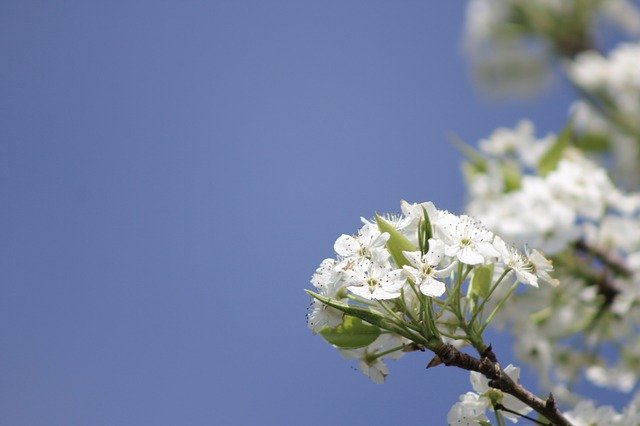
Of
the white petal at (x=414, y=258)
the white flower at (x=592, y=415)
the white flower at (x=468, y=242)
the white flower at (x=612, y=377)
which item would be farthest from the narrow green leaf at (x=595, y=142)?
the white petal at (x=414, y=258)

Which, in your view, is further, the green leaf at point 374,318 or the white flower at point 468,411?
the white flower at point 468,411

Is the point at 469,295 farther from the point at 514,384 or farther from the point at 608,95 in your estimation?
the point at 608,95

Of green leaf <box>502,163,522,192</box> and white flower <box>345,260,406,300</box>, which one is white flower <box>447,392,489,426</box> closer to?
white flower <box>345,260,406,300</box>

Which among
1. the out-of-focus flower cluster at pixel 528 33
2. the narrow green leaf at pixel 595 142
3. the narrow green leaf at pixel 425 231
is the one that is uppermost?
the out-of-focus flower cluster at pixel 528 33

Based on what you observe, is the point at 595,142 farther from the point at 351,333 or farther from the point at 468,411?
the point at 351,333

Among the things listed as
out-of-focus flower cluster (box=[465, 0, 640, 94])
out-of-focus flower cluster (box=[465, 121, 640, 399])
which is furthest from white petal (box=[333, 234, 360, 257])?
out-of-focus flower cluster (box=[465, 0, 640, 94])

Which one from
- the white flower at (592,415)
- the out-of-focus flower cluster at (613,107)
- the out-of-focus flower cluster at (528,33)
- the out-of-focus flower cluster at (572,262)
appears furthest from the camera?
the out-of-focus flower cluster at (528,33)

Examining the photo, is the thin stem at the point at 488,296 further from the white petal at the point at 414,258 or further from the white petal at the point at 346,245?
the white petal at the point at 346,245
